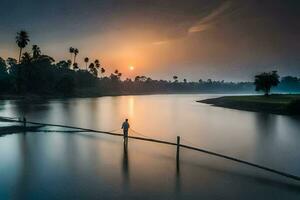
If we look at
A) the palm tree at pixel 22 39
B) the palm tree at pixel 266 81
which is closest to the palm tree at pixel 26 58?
the palm tree at pixel 22 39

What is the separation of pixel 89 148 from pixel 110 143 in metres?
4.02

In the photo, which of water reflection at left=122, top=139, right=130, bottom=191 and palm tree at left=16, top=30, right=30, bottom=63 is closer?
water reflection at left=122, top=139, right=130, bottom=191

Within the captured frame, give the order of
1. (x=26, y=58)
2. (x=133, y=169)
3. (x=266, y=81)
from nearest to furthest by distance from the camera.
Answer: (x=133, y=169) → (x=266, y=81) → (x=26, y=58)

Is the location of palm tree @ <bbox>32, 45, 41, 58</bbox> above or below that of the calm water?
above

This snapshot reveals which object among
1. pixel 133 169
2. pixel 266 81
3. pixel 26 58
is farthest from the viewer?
pixel 26 58

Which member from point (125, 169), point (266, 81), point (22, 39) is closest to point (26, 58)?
point (22, 39)

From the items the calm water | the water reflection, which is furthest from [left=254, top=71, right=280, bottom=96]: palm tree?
the water reflection

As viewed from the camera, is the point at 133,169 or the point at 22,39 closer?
the point at 133,169

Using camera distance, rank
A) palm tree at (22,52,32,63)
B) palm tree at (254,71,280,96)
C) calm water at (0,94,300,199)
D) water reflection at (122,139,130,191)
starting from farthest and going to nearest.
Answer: palm tree at (22,52,32,63), palm tree at (254,71,280,96), water reflection at (122,139,130,191), calm water at (0,94,300,199)

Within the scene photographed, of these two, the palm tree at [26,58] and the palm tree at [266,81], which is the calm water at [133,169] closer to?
the palm tree at [266,81]

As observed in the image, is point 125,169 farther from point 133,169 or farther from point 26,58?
point 26,58

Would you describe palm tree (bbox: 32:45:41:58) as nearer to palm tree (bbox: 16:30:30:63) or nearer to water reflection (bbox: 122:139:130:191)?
palm tree (bbox: 16:30:30:63)

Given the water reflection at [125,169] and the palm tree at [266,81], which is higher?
the palm tree at [266,81]

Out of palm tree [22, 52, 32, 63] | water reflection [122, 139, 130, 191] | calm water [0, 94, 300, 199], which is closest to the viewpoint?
calm water [0, 94, 300, 199]
